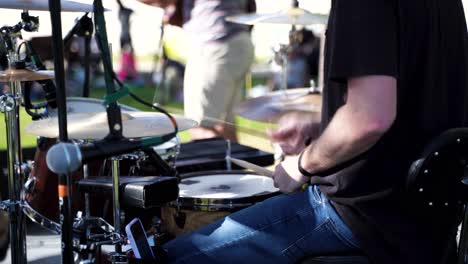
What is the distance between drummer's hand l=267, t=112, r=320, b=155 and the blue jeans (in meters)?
0.13

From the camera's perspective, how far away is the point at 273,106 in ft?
6.26

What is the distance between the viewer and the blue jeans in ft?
4.75

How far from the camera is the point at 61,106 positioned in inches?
44.9

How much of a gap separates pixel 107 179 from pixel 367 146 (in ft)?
2.63

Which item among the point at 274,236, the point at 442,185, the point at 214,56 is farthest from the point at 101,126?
the point at 214,56

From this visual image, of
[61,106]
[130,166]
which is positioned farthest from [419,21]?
[130,166]

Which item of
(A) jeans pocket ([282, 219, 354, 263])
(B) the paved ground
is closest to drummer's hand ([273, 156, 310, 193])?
(A) jeans pocket ([282, 219, 354, 263])

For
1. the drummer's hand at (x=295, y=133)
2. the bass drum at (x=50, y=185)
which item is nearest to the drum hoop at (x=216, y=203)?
the drummer's hand at (x=295, y=133)

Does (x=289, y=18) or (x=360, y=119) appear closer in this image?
(x=360, y=119)

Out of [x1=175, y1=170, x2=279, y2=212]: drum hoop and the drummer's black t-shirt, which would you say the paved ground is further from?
the drummer's black t-shirt

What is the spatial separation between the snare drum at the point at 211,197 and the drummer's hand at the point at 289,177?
0.41 m

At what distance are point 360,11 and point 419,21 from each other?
0.15m

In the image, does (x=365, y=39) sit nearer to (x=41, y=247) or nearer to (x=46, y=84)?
(x=46, y=84)

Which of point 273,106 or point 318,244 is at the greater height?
point 273,106
